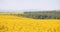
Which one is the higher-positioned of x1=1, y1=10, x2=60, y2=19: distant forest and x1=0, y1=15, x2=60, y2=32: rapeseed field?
x1=1, y1=10, x2=60, y2=19: distant forest

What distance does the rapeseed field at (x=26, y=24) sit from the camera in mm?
1797

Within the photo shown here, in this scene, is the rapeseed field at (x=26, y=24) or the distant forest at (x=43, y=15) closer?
the rapeseed field at (x=26, y=24)

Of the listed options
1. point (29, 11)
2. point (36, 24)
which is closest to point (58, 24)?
point (36, 24)

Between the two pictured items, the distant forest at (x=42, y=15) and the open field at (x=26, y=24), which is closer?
the open field at (x=26, y=24)

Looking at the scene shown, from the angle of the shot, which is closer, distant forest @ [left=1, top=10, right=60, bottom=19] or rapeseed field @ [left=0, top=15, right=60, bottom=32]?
rapeseed field @ [left=0, top=15, right=60, bottom=32]

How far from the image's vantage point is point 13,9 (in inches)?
74.8

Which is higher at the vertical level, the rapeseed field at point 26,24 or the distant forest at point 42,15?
the distant forest at point 42,15

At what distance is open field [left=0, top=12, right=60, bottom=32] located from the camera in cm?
180

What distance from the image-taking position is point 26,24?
1841 millimetres

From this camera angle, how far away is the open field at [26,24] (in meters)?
1.80

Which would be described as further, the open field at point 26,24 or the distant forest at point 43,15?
the distant forest at point 43,15

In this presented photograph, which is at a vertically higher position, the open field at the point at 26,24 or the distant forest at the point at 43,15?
the distant forest at the point at 43,15

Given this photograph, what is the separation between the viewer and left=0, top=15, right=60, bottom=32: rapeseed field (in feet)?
5.90

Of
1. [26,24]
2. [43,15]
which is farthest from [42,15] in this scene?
[26,24]
